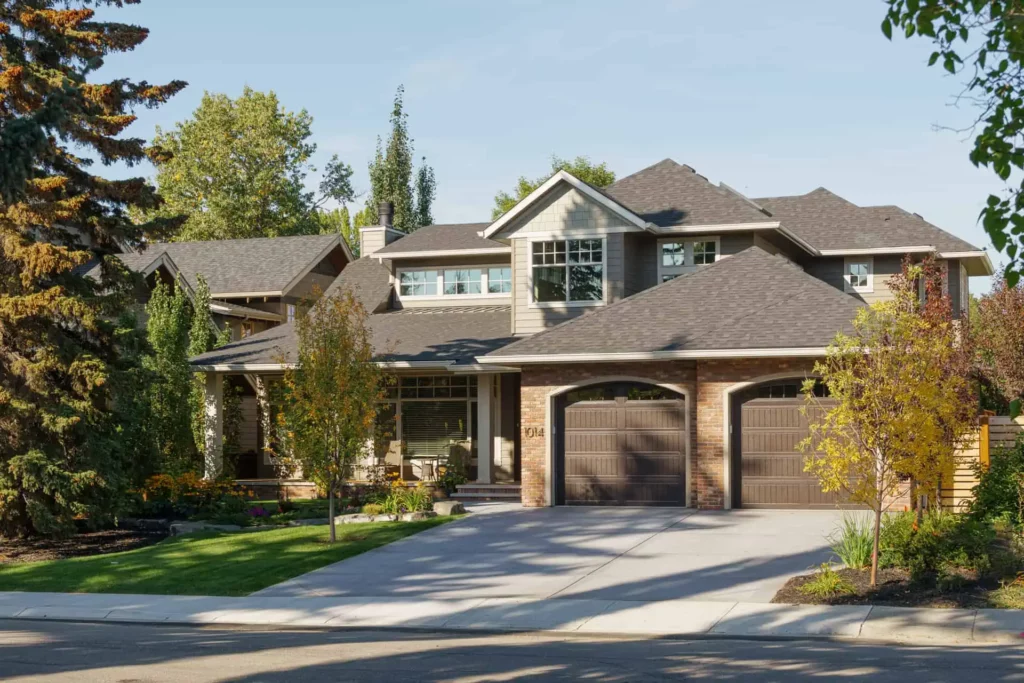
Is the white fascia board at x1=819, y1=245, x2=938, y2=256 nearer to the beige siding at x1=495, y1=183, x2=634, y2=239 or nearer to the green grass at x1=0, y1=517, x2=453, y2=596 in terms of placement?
the beige siding at x1=495, y1=183, x2=634, y2=239

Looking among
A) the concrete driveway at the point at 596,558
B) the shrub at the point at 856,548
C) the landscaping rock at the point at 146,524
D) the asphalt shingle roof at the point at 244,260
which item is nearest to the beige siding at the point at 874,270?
the concrete driveway at the point at 596,558

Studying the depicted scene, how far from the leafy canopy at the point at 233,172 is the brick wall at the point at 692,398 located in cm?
4046

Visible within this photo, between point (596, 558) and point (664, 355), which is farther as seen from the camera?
point (664, 355)

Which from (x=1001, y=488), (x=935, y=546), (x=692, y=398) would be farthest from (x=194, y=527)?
(x=1001, y=488)

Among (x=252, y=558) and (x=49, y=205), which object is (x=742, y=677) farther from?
(x=49, y=205)

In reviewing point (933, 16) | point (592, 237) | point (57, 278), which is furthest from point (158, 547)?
point (933, 16)

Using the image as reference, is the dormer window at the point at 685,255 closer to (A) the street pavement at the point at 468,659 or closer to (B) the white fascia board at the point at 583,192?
(B) the white fascia board at the point at 583,192

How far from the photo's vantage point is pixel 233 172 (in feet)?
211

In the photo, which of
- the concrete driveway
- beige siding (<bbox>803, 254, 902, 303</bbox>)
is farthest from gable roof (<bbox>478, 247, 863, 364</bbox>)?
beige siding (<bbox>803, 254, 902, 303</bbox>)

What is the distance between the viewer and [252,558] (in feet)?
67.1

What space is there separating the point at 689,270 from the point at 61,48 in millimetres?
14881

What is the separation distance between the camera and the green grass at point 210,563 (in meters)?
19.0

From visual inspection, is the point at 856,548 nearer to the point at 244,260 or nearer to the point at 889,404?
the point at 889,404

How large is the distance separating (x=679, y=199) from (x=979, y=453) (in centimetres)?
1188
